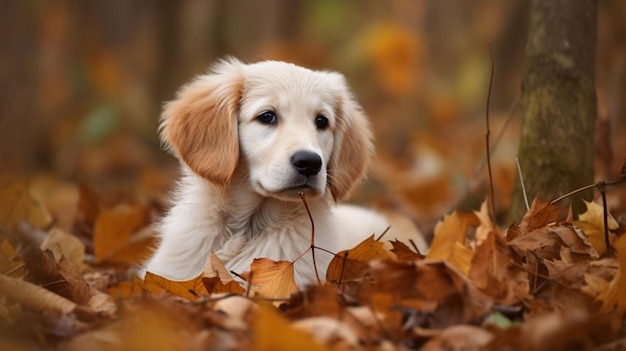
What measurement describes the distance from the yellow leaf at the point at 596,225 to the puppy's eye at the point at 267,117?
Answer: 5.08ft

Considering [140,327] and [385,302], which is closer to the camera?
[140,327]

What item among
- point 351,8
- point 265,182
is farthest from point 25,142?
point 351,8

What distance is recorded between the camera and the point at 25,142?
7.58 m

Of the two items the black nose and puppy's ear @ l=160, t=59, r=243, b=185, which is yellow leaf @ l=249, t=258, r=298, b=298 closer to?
the black nose

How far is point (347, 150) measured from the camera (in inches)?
166

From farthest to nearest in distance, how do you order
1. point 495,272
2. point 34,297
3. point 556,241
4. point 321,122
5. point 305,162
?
1. point 321,122
2. point 305,162
3. point 556,241
4. point 34,297
5. point 495,272

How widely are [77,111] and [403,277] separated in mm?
13021

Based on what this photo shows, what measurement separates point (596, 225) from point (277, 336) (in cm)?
178

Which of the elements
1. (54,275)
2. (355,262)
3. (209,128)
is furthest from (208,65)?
(355,262)

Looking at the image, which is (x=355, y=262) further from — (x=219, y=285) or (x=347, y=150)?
(x=347, y=150)

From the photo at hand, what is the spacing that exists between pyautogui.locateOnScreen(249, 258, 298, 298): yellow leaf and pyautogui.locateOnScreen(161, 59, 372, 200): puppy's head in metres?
0.70

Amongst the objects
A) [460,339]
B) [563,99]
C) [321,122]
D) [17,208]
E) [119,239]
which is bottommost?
[119,239]

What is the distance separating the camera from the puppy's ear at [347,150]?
13.3 feet

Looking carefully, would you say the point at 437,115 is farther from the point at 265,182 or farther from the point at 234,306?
the point at 234,306
